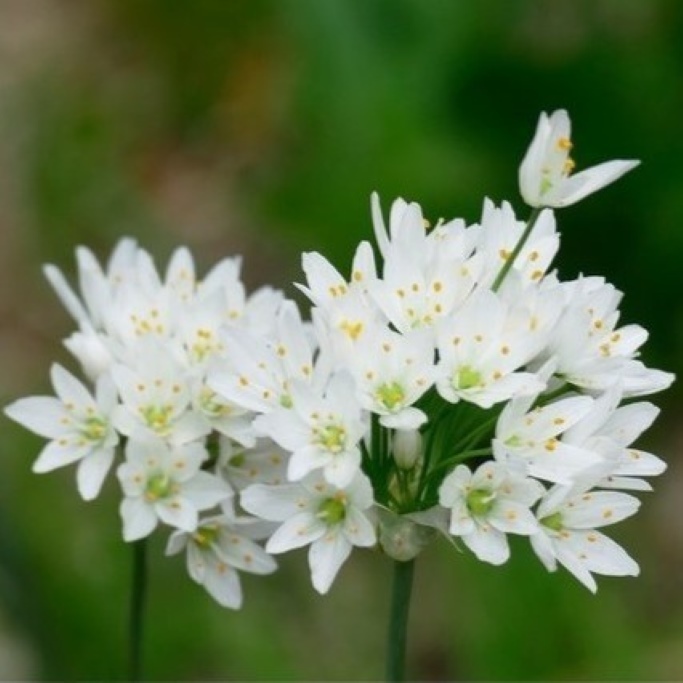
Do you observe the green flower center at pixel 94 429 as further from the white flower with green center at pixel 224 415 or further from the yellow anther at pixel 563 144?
the yellow anther at pixel 563 144

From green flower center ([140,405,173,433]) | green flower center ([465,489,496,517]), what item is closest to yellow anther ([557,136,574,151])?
green flower center ([465,489,496,517])

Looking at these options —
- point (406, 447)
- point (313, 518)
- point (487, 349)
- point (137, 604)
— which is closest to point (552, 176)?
point (487, 349)

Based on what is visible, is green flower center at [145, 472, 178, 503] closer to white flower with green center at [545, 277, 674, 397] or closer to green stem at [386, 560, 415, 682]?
green stem at [386, 560, 415, 682]

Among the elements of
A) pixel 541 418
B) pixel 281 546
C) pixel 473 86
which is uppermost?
pixel 473 86

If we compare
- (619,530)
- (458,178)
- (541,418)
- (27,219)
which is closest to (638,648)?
(619,530)

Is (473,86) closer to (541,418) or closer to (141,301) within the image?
(141,301)

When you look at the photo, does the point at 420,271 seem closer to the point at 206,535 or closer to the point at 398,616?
the point at 398,616

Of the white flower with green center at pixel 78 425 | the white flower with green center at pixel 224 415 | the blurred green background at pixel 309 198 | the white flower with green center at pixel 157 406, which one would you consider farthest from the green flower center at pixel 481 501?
the blurred green background at pixel 309 198

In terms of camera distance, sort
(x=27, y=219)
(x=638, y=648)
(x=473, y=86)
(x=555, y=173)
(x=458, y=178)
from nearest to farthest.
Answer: (x=555, y=173) → (x=638, y=648) → (x=458, y=178) → (x=473, y=86) → (x=27, y=219)
